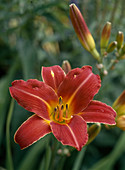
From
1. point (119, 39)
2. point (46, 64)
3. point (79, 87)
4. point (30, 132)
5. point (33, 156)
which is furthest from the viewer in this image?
point (46, 64)

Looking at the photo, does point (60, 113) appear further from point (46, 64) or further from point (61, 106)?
point (46, 64)

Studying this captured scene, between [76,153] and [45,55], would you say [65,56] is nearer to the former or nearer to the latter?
[45,55]

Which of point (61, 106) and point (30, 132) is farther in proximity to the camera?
point (61, 106)

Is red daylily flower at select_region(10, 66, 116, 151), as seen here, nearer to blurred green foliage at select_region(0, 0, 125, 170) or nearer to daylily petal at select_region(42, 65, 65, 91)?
daylily petal at select_region(42, 65, 65, 91)

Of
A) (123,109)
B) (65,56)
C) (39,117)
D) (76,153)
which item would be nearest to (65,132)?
(39,117)

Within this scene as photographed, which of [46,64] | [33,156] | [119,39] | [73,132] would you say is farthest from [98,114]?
[46,64]

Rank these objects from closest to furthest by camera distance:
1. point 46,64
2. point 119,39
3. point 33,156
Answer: point 119,39, point 33,156, point 46,64
